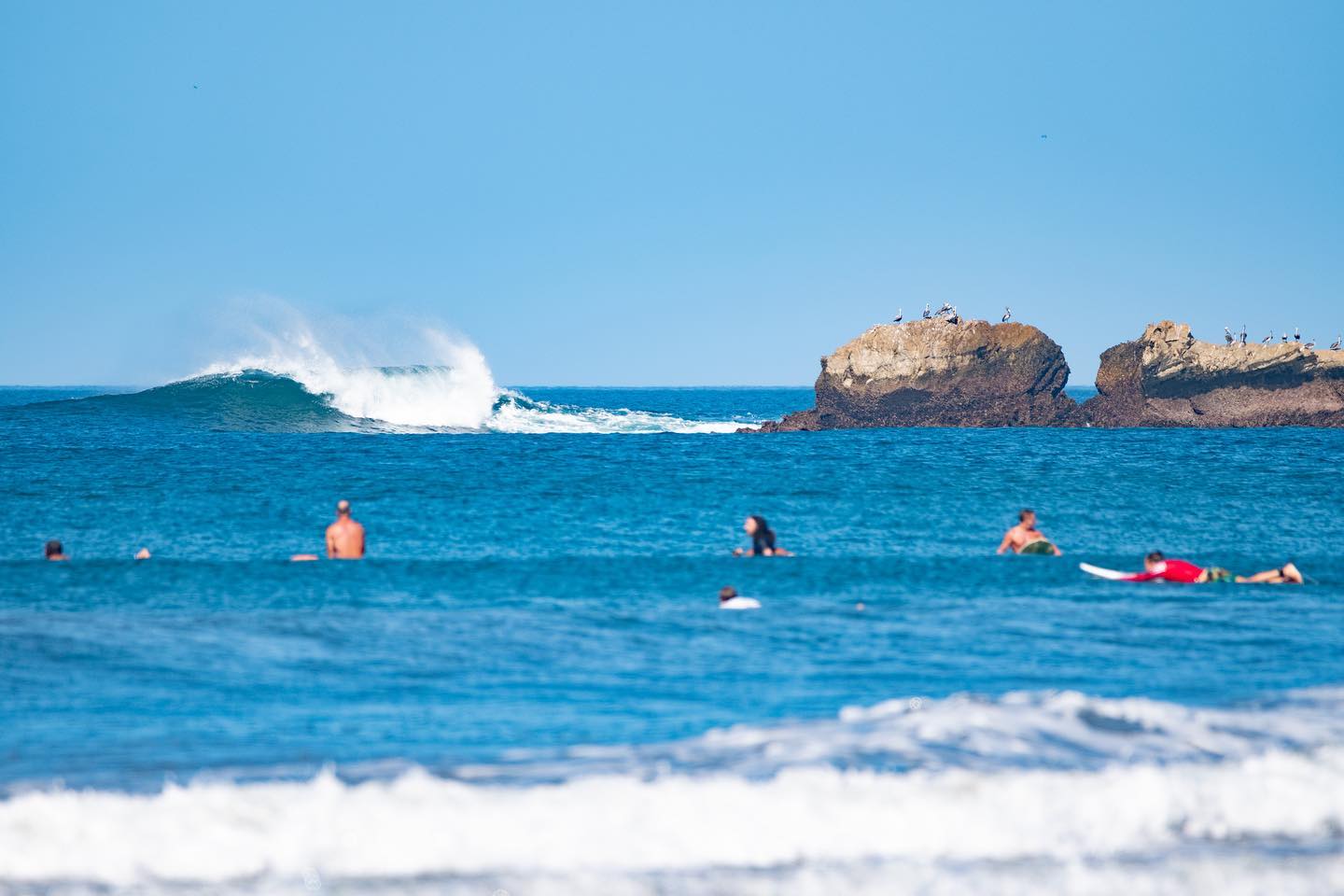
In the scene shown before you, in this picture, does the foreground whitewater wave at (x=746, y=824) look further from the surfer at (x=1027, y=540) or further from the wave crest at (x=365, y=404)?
the wave crest at (x=365, y=404)

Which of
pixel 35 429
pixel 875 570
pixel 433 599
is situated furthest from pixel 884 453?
pixel 35 429

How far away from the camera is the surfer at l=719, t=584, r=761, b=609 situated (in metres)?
15.2

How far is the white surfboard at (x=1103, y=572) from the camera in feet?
58.3

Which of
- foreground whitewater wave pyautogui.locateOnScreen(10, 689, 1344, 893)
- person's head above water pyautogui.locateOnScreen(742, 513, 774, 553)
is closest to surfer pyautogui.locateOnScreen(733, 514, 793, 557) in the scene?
person's head above water pyautogui.locateOnScreen(742, 513, 774, 553)

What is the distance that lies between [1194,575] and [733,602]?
6.77 metres

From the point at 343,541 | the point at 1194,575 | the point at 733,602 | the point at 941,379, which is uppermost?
the point at 941,379

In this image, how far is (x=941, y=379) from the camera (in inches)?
2712

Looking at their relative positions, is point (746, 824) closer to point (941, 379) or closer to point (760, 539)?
point (760, 539)

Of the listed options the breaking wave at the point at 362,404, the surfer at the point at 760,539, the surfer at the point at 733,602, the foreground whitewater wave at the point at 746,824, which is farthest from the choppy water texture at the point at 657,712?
the breaking wave at the point at 362,404

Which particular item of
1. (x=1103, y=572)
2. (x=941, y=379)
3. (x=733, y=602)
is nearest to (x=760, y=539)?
(x=733, y=602)

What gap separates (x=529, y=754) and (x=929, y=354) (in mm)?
61430

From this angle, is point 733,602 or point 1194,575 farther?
point 1194,575

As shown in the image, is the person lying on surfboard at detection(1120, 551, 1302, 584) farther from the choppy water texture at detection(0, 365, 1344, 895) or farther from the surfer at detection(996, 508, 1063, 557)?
the surfer at detection(996, 508, 1063, 557)

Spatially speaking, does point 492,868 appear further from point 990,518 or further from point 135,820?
point 990,518
